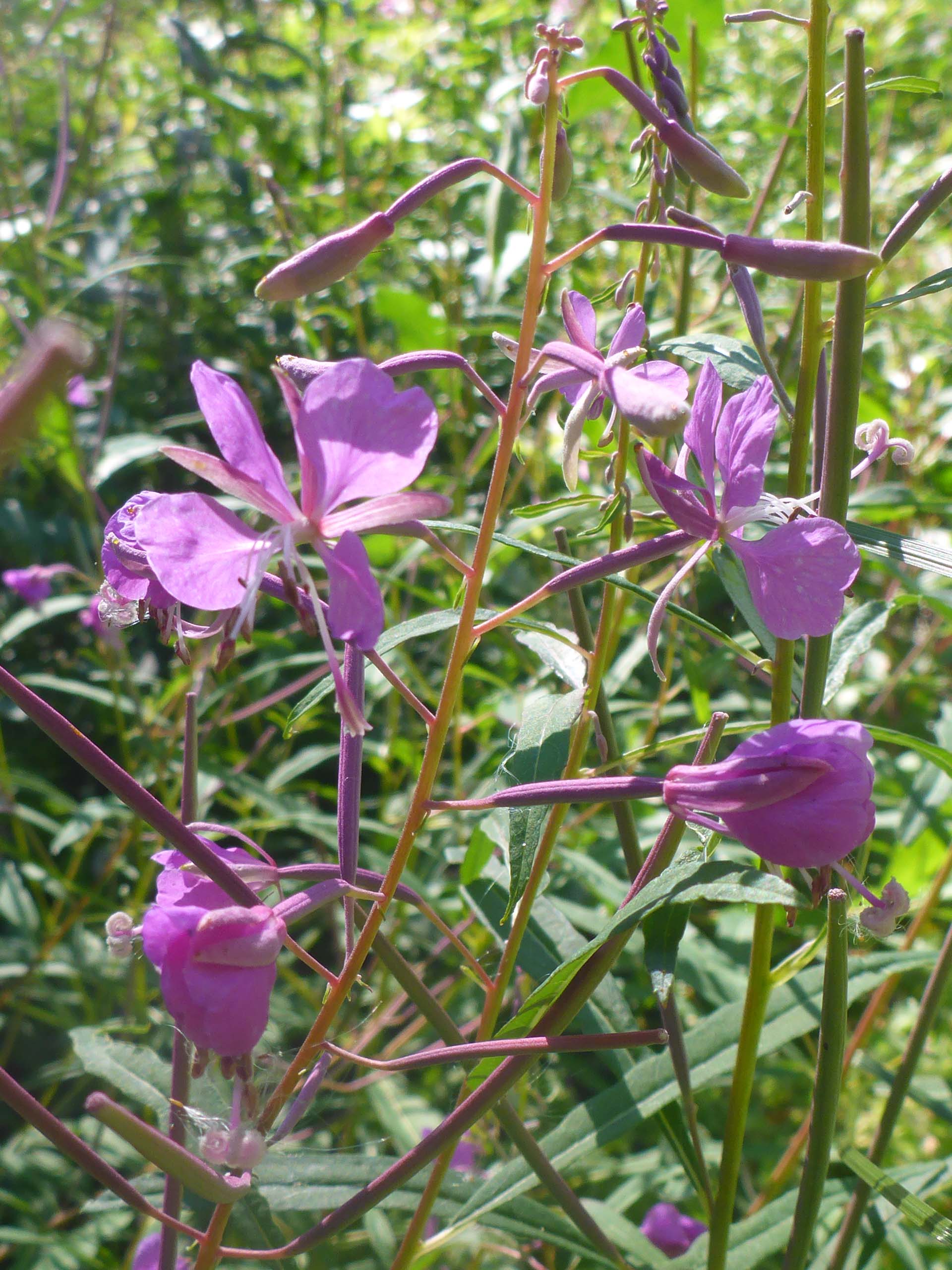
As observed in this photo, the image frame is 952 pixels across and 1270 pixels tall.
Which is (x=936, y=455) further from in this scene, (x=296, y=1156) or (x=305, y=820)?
(x=296, y=1156)

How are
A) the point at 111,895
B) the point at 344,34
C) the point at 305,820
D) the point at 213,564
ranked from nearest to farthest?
the point at 213,564, the point at 305,820, the point at 111,895, the point at 344,34

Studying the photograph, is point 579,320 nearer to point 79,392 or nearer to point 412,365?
point 412,365

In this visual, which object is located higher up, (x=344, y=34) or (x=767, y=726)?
(x=344, y=34)

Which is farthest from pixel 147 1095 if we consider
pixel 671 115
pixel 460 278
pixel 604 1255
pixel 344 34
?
pixel 344 34

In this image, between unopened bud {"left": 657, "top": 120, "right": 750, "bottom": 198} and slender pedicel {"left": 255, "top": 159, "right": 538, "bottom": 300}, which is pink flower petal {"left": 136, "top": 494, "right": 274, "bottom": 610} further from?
unopened bud {"left": 657, "top": 120, "right": 750, "bottom": 198}

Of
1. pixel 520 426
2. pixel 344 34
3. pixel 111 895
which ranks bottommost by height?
pixel 111 895

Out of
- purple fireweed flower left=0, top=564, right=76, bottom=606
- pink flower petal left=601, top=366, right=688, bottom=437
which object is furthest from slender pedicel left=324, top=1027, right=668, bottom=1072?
purple fireweed flower left=0, top=564, right=76, bottom=606

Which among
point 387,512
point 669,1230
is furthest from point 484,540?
point 669,1230
